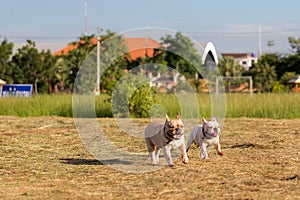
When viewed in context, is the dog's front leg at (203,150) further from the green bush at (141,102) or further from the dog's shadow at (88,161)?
the green bush at (141,102)

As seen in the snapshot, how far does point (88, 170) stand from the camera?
299 inches

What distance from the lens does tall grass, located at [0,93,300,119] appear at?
63.0 feet

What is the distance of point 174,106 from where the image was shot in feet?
65.0

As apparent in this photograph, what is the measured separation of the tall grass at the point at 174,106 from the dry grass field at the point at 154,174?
7778mm

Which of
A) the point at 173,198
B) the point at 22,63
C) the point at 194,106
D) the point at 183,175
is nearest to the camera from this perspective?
the point at 173,198

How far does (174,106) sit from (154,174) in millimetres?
12749

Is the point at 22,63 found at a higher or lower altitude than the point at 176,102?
higher

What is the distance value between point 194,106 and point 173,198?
948cm

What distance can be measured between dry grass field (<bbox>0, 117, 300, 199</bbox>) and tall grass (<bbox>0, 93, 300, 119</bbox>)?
25.5 ft

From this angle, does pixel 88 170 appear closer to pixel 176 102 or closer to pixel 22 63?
pixel 176 102

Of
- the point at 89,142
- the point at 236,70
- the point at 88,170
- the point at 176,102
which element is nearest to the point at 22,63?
the point at 236,70

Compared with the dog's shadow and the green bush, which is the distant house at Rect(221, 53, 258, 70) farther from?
the dog's shadow

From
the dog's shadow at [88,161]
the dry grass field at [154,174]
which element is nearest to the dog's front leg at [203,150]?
the dry grass field at [154,174]

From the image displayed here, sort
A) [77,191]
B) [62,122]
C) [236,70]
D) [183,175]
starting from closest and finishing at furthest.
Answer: [77,191] < [183,175] < [62,122] < [236,70]
